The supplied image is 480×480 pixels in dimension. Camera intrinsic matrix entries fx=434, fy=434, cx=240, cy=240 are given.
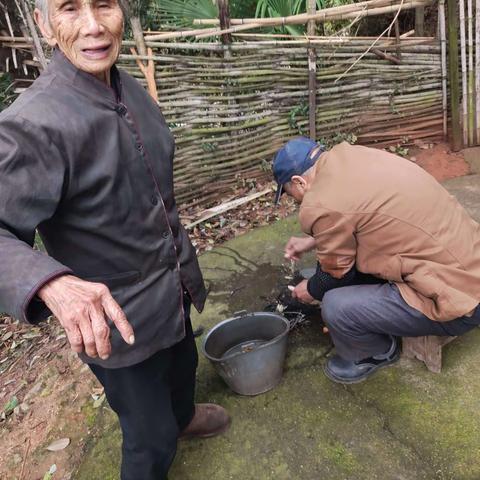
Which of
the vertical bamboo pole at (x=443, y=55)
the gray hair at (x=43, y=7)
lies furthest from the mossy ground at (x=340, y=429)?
the vertical bamboo pole at (x=443, y=55)

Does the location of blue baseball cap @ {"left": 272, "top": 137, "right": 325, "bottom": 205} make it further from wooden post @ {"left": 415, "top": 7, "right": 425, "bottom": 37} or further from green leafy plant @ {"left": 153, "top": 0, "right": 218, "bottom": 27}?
wooden post @ {"left": 415, "top": 7, "right": 425, "bottom": 37}

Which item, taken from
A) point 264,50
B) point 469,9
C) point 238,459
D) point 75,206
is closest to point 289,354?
Answer: point 238,459

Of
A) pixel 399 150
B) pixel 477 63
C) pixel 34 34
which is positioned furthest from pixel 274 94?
pixel 34 34

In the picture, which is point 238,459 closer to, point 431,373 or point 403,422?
point 403,422

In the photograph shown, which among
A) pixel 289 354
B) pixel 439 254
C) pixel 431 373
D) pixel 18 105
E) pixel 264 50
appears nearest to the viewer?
pixel 18 105

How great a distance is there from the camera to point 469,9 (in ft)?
15.5

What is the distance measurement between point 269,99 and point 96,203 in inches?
155

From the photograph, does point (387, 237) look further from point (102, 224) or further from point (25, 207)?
point (25, 207)

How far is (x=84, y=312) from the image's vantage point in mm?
966

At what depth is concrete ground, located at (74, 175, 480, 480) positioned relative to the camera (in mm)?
2033

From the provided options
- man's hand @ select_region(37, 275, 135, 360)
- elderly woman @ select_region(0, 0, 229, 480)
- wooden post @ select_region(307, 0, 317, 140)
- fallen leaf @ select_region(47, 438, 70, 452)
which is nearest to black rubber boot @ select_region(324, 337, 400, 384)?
elderly woman @ select_region(0, 0, 229, 480)

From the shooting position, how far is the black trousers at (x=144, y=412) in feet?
5.39

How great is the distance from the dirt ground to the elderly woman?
94cm

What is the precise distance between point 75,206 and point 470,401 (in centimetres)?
212
